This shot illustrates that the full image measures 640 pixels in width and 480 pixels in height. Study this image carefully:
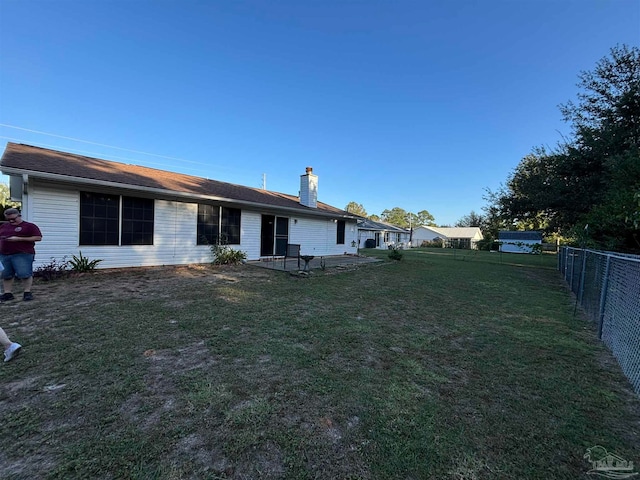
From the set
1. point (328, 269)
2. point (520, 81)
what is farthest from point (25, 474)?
point (520, 81)

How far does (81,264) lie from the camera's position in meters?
7.50

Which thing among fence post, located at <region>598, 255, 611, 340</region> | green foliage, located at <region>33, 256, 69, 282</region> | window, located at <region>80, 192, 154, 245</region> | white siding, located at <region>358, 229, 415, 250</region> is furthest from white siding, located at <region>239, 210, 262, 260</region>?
white siding, located at <region>358, 229, 415, 250</region>

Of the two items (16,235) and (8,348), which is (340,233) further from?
(8,348)

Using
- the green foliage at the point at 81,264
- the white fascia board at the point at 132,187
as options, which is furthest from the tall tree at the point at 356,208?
the green foliage at the point at 81,264

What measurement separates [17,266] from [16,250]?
306 millimetres

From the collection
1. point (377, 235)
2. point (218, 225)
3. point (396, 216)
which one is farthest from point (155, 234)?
point (396, 216)

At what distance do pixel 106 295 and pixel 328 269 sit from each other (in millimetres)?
6639

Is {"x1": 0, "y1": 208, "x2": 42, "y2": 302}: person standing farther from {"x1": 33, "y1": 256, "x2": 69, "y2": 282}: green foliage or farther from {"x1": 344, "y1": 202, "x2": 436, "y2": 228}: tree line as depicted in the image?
{"x1": 344, "y1": 202, "x2": 436, "y2": 228}: tree line

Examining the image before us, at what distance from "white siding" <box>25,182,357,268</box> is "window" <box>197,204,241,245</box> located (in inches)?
8.7

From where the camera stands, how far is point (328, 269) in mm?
10438

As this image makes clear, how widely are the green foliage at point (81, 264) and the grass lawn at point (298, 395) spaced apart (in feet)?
9.29

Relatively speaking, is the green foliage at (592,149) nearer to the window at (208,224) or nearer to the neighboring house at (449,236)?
the window at (208,224)

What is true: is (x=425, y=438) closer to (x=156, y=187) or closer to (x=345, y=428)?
(x=345, y=428)

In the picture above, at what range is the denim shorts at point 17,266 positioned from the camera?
5.06 m
